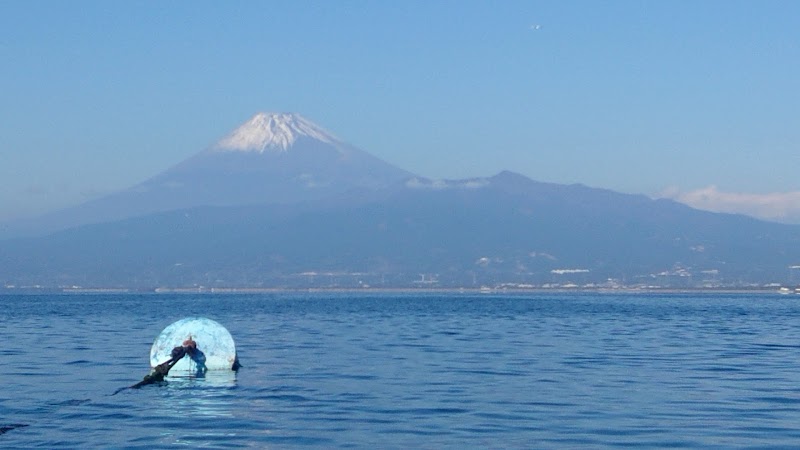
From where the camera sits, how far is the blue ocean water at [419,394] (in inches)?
921

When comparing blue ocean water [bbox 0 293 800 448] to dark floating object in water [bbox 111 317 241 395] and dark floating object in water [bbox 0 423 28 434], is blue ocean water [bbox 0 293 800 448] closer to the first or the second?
dark floating object in water [bbox 0 423 28 434]

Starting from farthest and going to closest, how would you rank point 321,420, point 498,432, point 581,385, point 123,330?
1. point 123,330
2. point 581,385
3. point 321,420
4. point 498,432

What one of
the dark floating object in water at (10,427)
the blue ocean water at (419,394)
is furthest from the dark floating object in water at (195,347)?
the dark floating object in water at (10,427)

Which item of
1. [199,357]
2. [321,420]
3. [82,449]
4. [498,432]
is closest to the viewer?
[82,449]

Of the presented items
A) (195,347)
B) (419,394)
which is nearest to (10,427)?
(419,394)

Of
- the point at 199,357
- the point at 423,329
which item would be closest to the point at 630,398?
the point at 199,357

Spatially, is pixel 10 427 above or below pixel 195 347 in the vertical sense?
below

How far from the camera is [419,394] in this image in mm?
29641

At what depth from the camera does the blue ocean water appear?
2339 centimetres

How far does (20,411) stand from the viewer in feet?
87.8

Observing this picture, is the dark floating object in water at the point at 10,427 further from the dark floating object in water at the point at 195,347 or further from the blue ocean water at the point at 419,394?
the dark floating object in water at the point at 195,347

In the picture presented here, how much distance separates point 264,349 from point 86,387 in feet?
45.6

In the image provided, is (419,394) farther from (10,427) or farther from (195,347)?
(10,427)

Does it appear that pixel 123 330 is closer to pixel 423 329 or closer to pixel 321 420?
pixel 423 329
